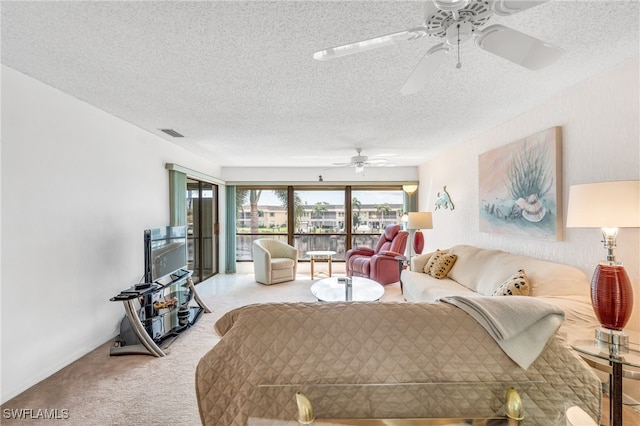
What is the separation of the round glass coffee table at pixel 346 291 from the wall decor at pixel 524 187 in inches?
64.9

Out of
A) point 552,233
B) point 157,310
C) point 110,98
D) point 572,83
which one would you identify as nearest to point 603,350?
point 552,233

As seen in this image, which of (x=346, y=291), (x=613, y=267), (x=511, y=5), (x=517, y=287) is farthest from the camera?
(x=346, y=291)

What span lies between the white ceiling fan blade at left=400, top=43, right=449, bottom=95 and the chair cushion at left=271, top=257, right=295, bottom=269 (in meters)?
4.11

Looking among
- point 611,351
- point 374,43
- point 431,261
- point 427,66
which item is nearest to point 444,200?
point 431,261

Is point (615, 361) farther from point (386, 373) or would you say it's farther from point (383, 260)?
point (383, 260)

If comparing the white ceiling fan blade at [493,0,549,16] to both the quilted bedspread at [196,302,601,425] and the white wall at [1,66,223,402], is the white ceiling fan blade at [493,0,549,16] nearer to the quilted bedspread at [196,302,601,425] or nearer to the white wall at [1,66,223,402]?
the quilted bedspread at [196,302,601,425]

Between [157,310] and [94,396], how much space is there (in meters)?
1.05

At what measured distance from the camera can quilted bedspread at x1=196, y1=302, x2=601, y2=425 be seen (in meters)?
1.13

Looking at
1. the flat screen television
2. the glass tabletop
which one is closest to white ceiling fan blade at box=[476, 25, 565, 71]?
the glass tabletop

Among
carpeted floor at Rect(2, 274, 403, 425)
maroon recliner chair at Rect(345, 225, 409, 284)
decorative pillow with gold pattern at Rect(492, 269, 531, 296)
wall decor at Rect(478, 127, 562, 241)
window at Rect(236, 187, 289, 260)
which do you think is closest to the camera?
carpeted floor at Rect(2, 274, 403, 425)

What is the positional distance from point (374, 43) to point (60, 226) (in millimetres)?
2873

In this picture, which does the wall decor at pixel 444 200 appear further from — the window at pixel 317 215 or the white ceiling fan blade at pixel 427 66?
the white ceiling fan blade at pixel 427 66

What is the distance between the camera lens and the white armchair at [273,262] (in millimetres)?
5152

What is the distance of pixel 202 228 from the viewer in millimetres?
5500
